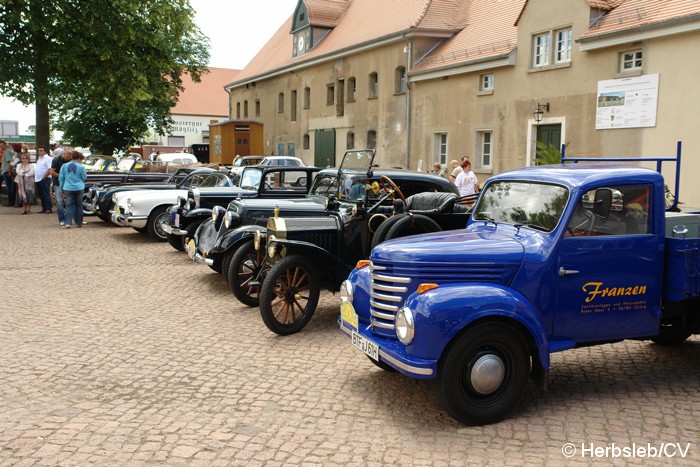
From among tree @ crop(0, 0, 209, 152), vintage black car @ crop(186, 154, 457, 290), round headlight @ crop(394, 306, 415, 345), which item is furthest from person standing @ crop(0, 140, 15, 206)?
round headlight @ crop(394, 306, 415, 345)

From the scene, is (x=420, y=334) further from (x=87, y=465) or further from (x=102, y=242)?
(x=102, y=242)

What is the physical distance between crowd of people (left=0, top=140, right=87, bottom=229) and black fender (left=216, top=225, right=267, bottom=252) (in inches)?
332

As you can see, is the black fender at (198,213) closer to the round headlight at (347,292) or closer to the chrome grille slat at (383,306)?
the round headlight at (347,292)

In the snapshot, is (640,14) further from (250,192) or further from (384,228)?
(384,228)

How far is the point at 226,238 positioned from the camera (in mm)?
8477

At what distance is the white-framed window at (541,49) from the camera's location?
19.8 m

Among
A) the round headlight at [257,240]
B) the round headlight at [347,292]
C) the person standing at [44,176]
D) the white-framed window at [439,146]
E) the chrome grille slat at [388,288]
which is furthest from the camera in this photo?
the white-framed window at [439,146]

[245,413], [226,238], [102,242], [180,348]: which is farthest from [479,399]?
[102,242]

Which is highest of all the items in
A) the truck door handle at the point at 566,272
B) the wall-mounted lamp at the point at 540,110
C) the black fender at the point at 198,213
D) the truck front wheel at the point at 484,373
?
the wall-mounted lamp at the point at 540,110

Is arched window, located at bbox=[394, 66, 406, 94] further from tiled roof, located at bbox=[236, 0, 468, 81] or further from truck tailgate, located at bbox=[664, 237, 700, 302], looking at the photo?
truck tailgate, located at bbox=[664, 237, 700, 302]

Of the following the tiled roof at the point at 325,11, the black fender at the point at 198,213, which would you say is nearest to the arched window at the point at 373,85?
the tiled roof at the point at 325,11

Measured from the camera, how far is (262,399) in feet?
16.9

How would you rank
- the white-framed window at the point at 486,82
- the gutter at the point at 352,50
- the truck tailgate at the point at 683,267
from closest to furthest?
the truck tailgate at the point at 683,267, the white-framed window at the point at 486,82, the gutter at the point at 352,50

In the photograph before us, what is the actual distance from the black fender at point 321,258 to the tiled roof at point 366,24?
2029cm
